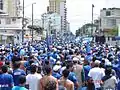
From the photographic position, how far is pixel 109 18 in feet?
447

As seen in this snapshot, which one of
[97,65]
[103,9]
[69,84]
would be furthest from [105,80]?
[103,9]

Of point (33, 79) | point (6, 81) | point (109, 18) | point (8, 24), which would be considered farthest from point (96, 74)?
point (109, 18)

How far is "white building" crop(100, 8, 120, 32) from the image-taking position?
132 metres

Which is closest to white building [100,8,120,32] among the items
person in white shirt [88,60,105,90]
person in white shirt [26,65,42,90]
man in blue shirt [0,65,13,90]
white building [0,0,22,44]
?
white building [0,0,22,44]

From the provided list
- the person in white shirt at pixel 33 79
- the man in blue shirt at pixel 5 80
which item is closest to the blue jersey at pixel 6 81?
the man in blue shirt at pixel 5 80

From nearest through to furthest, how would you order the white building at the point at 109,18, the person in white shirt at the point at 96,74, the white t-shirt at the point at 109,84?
1. the white t-shirt at the point at 109,84
2. the person in white shirt at the point at 96,74
3. the white building at the point at 109,18

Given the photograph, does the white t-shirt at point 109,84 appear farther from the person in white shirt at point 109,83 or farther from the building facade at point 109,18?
the building facade at point 109,18

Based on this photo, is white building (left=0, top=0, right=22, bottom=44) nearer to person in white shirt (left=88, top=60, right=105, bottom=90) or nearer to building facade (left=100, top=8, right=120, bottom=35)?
building facade (left=100, top=8, right=120, bottom=35)

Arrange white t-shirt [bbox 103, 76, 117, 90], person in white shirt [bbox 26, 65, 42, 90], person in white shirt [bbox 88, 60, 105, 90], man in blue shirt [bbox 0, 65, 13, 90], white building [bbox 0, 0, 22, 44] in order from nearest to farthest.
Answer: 1. white t-shirt [bbox 103, 76, 117, 90]
2. person in white shirt [bbox 26, 65, 42, 90]
3. man in blue shirt [bbox 0, 65, 13, 90]
4. person in white shirt [bbox 88, 60, 105, 90]
5. white building [bbox 0, 0, 22, 44]

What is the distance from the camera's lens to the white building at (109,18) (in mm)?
132375

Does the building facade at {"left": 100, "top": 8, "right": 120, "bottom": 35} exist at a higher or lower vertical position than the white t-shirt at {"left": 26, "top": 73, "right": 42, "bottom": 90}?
higher

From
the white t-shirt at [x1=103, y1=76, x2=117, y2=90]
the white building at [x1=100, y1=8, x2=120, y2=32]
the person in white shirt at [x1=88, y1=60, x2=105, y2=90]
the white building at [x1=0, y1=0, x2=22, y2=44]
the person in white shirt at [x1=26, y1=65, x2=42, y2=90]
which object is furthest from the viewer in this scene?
the white building at [x1=100, y1=8, x2=120, y2=32]

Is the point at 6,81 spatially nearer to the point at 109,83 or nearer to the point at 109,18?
the point at 109,83

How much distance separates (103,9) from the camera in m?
147
